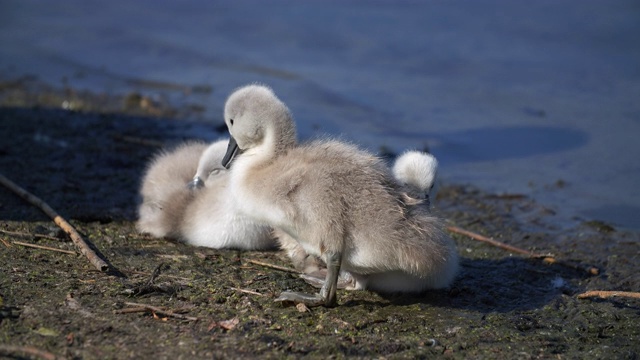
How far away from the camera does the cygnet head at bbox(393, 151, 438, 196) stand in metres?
5.27

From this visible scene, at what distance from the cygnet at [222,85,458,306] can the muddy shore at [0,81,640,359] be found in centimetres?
19

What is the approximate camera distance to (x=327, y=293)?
4496mm

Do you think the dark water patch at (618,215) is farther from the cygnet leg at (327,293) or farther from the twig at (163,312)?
the twig at (163,312)

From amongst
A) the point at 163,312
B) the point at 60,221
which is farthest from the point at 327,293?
the point at 60,221

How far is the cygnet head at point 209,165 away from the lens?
602cm

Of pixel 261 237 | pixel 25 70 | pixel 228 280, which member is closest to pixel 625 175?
pixel 261 237

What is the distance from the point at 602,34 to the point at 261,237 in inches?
260

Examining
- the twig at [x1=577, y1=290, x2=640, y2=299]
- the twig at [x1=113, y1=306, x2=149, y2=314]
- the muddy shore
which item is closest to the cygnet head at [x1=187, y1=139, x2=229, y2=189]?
the muddy shore

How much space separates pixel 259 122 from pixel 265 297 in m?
0.96

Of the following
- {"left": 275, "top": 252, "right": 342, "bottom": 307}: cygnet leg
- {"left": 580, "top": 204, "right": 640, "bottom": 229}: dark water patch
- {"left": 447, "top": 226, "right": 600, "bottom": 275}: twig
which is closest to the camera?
{"left": 275, "top": 252, "right": 342, "bottom": 307}: cygnet leg

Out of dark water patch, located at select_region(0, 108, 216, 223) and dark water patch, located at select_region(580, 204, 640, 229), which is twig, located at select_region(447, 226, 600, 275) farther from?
dark water patch, located at select_region(0, 108, 216, 223)

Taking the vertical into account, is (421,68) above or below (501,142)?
above

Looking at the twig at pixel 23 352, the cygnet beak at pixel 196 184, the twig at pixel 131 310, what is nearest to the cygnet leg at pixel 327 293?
the twig at pixel 131 310

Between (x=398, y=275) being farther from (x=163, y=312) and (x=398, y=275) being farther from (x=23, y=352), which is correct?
(x=23, y=352)
